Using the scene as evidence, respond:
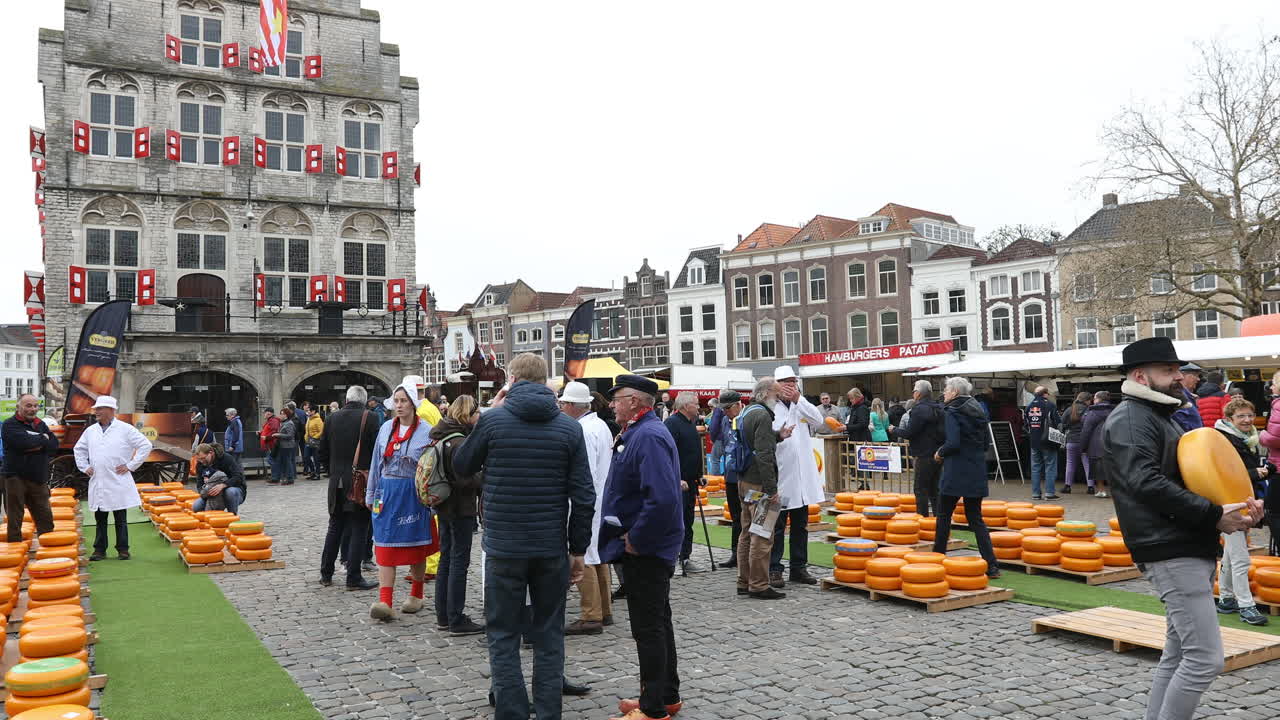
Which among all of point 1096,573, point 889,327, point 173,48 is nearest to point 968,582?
point 1096,573

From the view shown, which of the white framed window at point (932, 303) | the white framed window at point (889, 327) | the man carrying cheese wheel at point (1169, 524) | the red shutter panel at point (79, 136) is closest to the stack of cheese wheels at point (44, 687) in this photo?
the man carrying cheese wheel at point (1169, 524)

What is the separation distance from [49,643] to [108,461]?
586 cm

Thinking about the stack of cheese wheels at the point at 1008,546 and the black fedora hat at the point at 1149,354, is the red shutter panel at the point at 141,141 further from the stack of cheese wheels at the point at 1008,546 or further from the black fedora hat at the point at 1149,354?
the black fedora hat at the point at 1149,354

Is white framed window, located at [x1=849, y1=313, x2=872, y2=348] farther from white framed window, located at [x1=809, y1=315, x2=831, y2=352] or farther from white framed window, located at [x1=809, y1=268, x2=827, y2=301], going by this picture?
white framed window, located at [x1=809, y1=268, x2=827, y2=301]

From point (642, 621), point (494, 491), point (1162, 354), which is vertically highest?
point (1162, 354)

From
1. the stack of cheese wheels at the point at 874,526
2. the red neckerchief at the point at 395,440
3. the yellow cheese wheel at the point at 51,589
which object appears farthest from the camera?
the stack of cheese wheels at the point at 874,526

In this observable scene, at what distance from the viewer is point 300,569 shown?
34.1ft

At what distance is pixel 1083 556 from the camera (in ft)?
28.4

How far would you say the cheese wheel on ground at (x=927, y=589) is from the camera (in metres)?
7.72

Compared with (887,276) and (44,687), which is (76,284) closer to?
(44,687)

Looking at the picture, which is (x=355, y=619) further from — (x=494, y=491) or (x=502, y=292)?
Answer: (x=502, y=292)

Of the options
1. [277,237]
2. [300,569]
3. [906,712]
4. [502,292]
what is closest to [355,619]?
[300,569]

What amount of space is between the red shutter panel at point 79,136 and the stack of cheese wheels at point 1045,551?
3001cm

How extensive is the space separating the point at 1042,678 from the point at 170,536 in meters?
10.6
